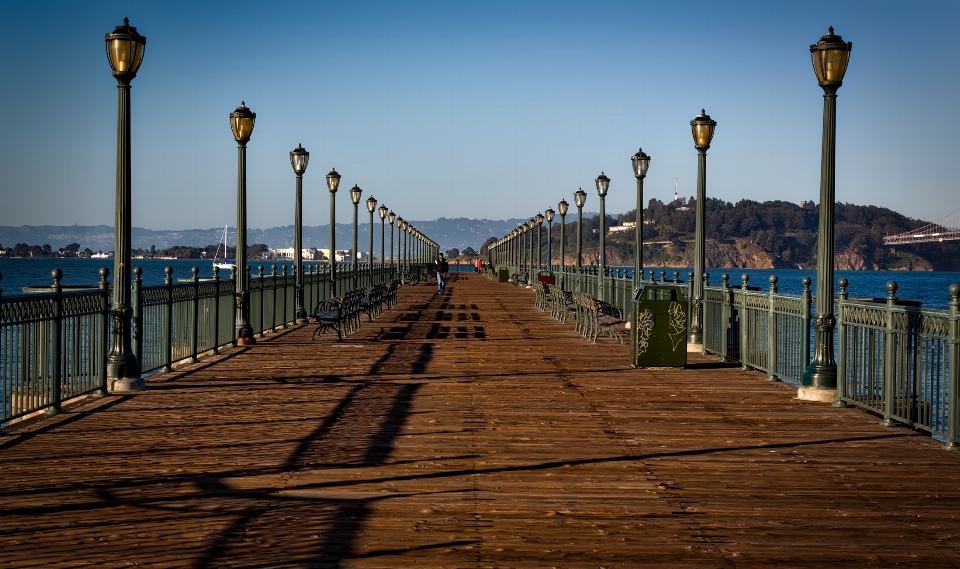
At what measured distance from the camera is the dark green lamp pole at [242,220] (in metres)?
20.2

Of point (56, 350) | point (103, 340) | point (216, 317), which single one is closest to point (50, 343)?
point (56, 350)

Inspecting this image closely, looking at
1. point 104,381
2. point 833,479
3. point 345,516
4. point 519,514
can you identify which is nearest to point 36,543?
point 345,516

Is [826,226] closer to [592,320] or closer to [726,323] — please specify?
[726,323]

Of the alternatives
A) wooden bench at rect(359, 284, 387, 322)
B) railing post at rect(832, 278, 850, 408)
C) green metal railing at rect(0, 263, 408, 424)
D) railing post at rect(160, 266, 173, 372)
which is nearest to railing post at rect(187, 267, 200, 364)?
green metal railing at rect(0, 263, 408, 424)

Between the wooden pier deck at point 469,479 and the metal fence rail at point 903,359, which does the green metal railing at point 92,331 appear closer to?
the wooden pier deck at point 469,479

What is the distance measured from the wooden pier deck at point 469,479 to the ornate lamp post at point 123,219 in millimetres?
666

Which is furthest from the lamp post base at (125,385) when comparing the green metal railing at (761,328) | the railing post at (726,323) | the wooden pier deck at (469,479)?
the railing post at (726,323)

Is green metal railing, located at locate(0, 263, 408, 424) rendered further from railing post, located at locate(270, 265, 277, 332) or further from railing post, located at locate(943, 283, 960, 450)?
railing post, located at locate(943, 283, 960, 450)

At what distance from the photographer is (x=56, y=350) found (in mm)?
10781

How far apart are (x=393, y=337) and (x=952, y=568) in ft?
56.5

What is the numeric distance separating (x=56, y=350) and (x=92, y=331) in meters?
1.46

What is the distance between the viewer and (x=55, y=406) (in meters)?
11.0

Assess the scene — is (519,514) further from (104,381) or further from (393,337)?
(393,337)

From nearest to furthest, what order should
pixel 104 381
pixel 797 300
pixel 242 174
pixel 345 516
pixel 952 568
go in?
pixel 952 568, pixel 345 516, pixel 104 381, pixel 797 300, pixel 242 174
